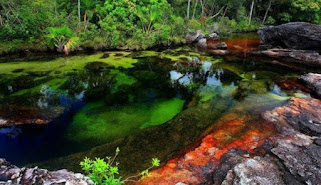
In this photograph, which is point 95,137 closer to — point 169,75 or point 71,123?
point 71,123

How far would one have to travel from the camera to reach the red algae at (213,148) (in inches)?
163

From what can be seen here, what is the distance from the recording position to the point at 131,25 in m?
17.1

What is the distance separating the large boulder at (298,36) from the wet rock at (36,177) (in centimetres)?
1783

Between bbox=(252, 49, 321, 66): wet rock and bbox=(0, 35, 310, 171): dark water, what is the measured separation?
2471mm

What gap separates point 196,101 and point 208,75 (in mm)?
3798

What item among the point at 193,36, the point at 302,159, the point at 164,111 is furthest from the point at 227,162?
the point at 193,36

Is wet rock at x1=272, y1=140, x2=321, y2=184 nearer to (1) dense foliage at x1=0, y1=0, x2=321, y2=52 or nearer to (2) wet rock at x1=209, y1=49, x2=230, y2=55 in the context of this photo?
(2) wet rock at x1=209, y1=49, x2=230, y2=55

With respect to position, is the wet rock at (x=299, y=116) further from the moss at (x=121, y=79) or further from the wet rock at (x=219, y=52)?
the wet rock at (x=219, y=52)

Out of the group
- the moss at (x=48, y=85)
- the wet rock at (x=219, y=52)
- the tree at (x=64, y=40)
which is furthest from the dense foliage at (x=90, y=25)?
the moss at (x=48, y=85)

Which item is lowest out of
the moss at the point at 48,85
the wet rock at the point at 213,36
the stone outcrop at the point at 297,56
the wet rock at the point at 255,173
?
the wet rock at the point at 255,173

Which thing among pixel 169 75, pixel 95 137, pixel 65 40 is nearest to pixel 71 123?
pixel 95 137

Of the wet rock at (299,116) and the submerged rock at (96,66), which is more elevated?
the submerged rock at (96,66)

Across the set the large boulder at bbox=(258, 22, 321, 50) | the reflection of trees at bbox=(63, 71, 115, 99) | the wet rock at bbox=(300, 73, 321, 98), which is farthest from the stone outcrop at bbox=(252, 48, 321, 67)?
the reflection of trees at bbox=(63, 71, 115, 99)

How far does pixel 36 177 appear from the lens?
272cm
